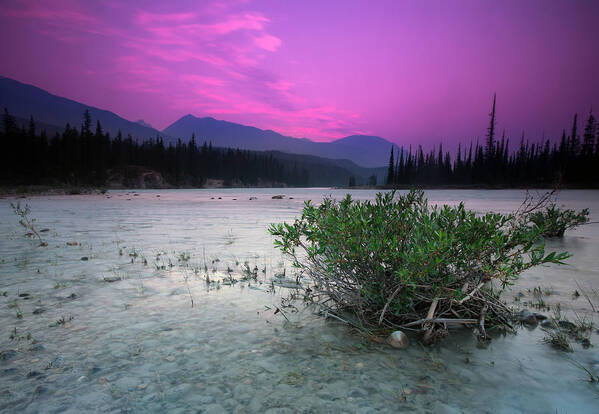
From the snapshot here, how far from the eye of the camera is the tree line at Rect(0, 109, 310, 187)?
79.6m

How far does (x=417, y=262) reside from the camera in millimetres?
3555

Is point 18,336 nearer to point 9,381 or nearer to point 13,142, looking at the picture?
point 9,381

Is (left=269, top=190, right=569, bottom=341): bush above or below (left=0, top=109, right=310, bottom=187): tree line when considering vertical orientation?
below

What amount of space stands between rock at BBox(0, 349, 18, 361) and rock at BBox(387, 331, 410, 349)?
15.1 feet

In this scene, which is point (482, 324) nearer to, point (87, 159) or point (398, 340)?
point (398, 340)

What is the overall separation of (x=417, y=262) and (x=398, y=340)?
1.16 m

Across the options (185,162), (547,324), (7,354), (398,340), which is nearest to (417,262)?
(398,340)

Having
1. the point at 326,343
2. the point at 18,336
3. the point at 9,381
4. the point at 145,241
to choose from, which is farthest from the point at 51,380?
the point at 145,241

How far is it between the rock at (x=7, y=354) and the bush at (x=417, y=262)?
12.0 ft

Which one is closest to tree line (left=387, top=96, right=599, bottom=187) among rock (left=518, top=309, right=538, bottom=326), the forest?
the forest

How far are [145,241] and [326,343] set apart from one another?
31.4 feet

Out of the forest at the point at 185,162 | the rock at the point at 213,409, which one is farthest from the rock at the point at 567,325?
the forest at the point at 185,162

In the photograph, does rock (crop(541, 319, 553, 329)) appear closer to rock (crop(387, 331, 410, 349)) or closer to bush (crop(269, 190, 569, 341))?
bush (crop(269, 190, 569, 341))

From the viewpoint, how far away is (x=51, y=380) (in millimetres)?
3111
